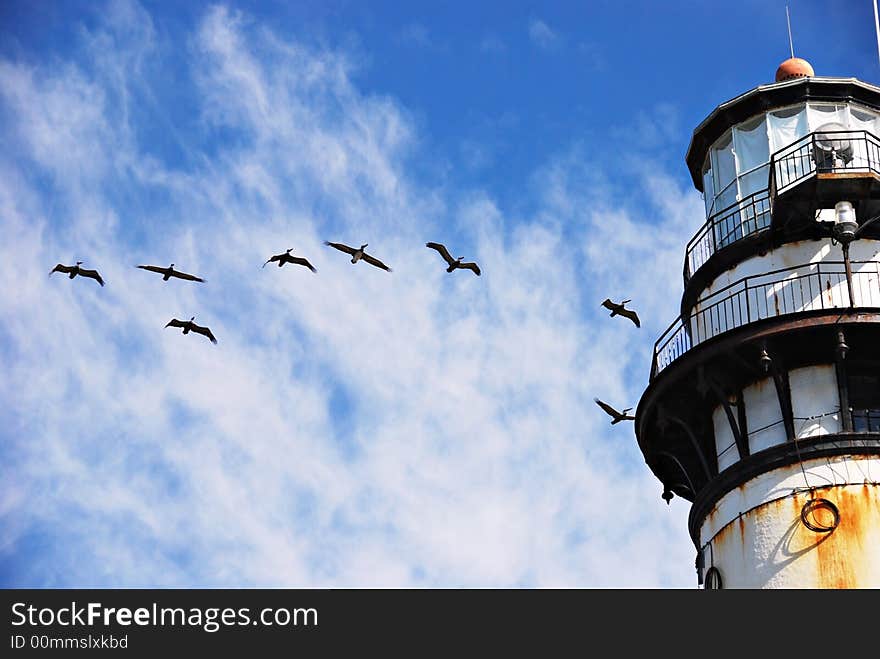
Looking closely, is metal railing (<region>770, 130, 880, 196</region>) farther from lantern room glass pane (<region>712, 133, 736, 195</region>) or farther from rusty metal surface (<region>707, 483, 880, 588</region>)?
rusty metal surface (<region>707, 483, 880, 588</region>)

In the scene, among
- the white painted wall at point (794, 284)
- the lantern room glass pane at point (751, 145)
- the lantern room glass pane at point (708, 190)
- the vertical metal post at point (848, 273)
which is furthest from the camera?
the lantern room glass pane at point (708, 190)

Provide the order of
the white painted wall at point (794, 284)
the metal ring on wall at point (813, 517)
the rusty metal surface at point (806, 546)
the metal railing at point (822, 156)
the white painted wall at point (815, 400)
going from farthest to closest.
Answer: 1. the metal railing at point (822, 156)
2. the white painted wall at point (794, 284)
3. the white painted wall at point (815, 400)
4. the metal ring on wall at point (813, 517)
5. the rusty metal surface at point (806, 546)

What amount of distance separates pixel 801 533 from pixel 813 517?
47 centimetres

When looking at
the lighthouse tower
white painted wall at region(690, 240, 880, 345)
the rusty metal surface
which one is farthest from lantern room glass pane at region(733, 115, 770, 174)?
the rusty metal surface

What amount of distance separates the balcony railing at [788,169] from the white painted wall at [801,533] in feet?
25.1

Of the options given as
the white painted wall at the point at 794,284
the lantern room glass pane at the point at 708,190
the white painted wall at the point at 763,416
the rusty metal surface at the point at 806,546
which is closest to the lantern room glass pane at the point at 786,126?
the lantern room glass pane at the point at 708,190

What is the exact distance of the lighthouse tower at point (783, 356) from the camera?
1703 inches

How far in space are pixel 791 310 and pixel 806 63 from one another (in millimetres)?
9163

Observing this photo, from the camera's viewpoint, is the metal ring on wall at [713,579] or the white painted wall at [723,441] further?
the white painted wall at [723,441]

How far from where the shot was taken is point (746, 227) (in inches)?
1919

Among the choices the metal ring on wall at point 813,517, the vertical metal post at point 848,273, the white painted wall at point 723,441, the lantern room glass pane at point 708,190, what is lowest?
the metal ring on wall at point 813,517

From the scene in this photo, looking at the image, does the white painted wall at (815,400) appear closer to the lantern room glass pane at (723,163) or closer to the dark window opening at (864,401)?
the dark window opening at (864,401)
